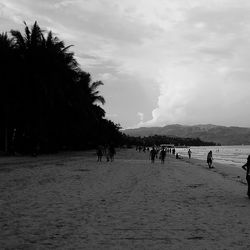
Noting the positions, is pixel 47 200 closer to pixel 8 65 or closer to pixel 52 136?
pixel 8 65

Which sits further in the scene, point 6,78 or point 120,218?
point 6,78

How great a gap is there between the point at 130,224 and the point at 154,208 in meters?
2.14

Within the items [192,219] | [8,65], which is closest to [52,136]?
[8,65]

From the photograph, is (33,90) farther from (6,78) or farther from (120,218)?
(120,218)

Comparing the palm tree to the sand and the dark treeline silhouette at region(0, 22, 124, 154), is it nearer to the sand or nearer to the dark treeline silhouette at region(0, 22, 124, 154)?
the dark treeline silhouette at region(0, 22, 124, 154)

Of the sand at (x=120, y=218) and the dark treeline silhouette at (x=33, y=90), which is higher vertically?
the dark treeline silhouette at (x=33, y=90)

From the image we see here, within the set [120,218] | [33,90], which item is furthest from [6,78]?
[120,218]

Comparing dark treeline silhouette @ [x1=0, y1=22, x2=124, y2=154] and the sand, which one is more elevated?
dark treeline silhouette @ [x1=0, y1=22, x2=124, y2=154]

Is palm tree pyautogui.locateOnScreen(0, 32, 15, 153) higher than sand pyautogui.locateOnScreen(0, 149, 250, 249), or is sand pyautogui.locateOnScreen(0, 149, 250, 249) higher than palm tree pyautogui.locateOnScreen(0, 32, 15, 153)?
palm tree pyautogui.locateOnScreen(0, 32, 15, 153)

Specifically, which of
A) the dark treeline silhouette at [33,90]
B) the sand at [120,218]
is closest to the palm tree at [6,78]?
the dark treeline silhouette at [33,90]

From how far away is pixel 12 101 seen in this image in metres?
33.2

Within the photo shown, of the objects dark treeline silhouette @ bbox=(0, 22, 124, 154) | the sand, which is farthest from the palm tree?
the sand

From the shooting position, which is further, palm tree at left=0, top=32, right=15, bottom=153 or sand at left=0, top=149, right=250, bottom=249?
palm tree at left=0, top=32, right=15, bottom=153

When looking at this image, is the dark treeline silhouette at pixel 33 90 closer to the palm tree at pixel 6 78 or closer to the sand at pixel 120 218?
the palm tree at pixel 6 78
